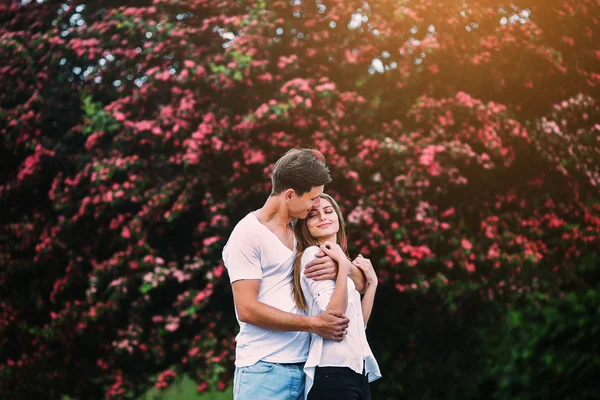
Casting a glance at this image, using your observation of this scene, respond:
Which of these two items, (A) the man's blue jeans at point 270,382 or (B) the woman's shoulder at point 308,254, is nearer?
(A) the man's blue jeans at point 270,382

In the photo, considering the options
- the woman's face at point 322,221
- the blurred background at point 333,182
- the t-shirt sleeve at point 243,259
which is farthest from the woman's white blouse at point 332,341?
the blurred background at point 333,182

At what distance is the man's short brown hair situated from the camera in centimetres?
344

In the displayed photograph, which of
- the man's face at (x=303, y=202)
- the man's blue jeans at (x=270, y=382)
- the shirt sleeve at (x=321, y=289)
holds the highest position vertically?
the man's face at (x=303, y=202)

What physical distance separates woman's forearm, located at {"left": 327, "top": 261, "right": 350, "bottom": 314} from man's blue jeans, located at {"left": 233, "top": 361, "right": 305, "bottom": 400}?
1.09 ft

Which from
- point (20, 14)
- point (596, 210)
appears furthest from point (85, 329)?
point (596, 210)

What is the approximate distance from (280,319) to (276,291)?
212mm

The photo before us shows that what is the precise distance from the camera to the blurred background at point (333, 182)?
6.78m

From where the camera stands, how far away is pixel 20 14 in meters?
8.39

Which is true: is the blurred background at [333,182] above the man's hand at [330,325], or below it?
below

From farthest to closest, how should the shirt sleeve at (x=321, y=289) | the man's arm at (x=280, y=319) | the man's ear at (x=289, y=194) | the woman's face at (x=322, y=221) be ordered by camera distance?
1. the woman's face at (x=322, y=221)
2. the man's ear at (x=289, y=194)
3. the shirt sleeve at (x=321, y=289)
4. the man's arm at (x=280, y=319)

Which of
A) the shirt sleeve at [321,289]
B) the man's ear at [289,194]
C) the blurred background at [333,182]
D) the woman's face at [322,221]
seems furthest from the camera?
the blurred background at [333,182]

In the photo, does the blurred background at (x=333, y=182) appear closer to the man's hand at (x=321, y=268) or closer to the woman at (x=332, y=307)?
the woman at (x=332, y=307)

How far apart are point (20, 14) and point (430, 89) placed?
470 cm

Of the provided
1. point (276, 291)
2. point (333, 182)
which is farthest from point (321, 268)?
point (333, 182)
